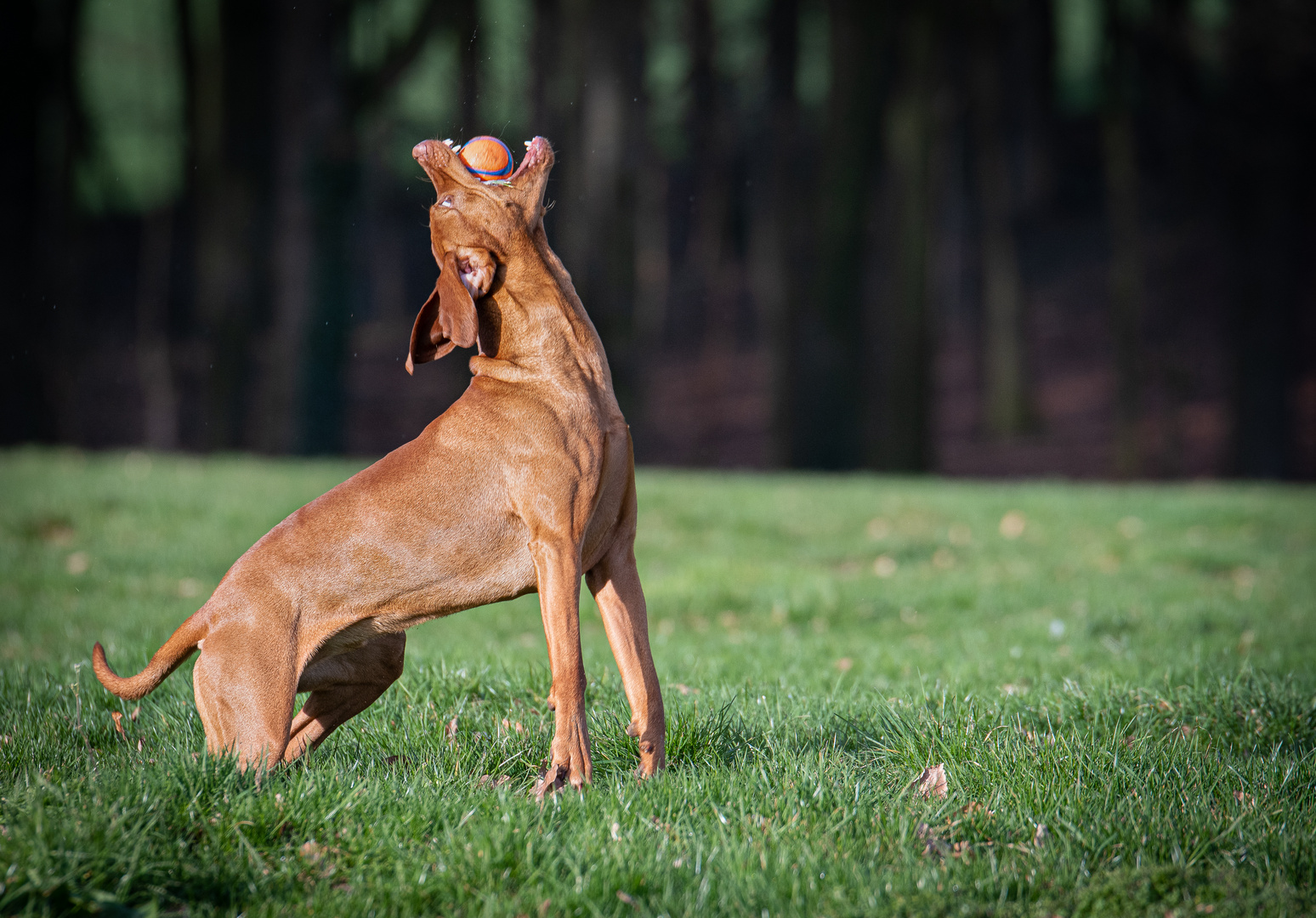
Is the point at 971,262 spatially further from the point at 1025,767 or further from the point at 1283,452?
the point at 1025,767

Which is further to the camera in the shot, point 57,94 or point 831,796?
point 57,94

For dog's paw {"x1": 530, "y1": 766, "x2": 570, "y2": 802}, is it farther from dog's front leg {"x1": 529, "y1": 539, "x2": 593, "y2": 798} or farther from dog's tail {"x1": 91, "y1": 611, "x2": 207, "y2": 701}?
dog's tail {"x1": 91, "y1": 611, "x2": 207, "y2": 701}

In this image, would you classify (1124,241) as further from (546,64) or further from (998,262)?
(546,64)

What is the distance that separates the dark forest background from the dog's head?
13.3ft

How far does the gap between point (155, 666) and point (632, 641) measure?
4.73 feet

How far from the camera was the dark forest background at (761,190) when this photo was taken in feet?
49.5

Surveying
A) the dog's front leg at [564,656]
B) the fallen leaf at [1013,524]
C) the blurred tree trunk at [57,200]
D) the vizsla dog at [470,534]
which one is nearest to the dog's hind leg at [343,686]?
the vizsla dog at [470,534]

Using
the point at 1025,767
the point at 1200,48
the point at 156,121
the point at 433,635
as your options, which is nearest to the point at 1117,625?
the point at 1025,767

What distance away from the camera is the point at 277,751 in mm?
3012

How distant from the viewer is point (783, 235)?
18172 millimetres

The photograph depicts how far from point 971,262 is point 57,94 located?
26259 millimetres

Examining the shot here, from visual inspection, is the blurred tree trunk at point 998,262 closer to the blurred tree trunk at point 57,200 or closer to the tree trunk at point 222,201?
the tree trunk at point 222,201

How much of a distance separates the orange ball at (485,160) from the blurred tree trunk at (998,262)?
737 inches

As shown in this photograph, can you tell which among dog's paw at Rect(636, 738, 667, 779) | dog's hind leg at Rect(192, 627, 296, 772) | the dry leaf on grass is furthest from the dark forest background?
the dry leaf on grass
